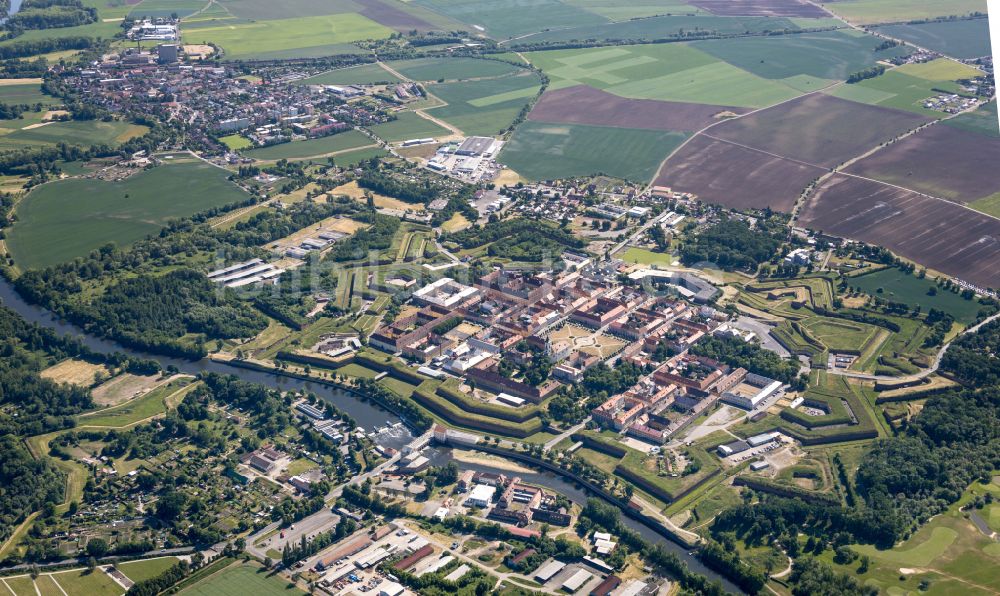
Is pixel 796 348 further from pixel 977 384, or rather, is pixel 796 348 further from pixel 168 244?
pixel 168 244

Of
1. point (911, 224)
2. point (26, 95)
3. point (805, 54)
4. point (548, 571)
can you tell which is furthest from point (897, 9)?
point (548, 571)

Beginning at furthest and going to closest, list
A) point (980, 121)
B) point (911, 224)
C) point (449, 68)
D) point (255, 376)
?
point (449, 68) → point (980, 121) → point (911, 224) → point (255, 376)

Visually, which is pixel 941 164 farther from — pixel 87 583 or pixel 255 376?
pixel 87 583

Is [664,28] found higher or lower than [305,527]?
higher

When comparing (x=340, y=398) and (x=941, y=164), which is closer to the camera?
(x=340, y=398)

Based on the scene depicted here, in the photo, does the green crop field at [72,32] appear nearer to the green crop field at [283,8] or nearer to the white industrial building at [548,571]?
the green crop field at [283,8]

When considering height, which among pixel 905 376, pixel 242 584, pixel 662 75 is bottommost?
pixel 242 584

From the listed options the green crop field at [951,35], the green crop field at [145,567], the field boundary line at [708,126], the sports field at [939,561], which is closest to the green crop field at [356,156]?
the field boundary line at [708,126]
